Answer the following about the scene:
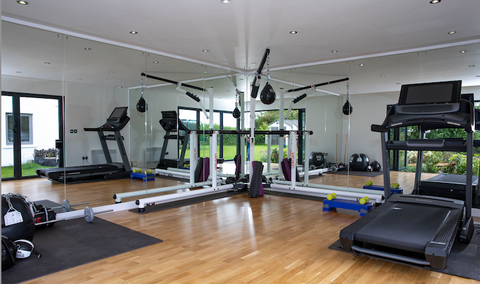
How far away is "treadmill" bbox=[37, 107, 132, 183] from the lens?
13.7 feet

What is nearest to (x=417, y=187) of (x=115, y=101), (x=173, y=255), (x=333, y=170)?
(x=333, y=170)

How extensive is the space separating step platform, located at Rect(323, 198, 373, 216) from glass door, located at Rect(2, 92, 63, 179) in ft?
12.2

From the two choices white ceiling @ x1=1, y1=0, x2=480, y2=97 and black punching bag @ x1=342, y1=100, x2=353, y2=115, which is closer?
white ceiling @ x1=1, y1=0, x2=480, y2=97

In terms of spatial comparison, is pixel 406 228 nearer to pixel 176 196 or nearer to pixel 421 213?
pixel 421 213

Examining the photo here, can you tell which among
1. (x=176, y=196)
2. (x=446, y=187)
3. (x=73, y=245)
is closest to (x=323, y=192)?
(x=446, y=187)

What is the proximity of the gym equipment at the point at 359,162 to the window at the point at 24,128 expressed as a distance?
4.71 metres

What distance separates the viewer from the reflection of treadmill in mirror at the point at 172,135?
5.46 m

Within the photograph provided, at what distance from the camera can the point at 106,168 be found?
518 centimetres

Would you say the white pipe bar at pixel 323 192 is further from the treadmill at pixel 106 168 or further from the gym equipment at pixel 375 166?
the treadmill at pixel 106 168

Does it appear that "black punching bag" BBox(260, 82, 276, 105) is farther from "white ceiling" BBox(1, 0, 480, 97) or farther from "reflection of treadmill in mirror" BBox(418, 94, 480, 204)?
"reflection of treadmill in mirror" BBox(418, 94, 480, 204)

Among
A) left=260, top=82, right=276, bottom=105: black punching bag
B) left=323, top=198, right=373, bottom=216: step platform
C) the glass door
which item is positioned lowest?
left=323, top=198, right=373, bottom=216: step platform

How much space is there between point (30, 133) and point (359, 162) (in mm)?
4843

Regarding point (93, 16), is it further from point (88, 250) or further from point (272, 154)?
point (272, 154)

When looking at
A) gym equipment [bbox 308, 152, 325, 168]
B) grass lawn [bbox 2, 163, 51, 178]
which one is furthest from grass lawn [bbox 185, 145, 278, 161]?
grass lawn [bbox 2, 163, 51, 178]
